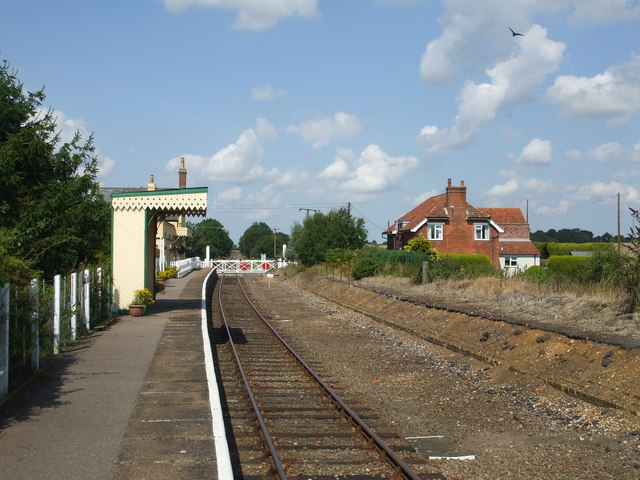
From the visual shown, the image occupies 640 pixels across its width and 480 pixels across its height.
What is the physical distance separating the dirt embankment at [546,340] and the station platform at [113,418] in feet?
18.3

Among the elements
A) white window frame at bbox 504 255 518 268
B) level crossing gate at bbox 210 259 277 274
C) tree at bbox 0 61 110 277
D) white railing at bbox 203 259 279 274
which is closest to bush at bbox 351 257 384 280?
tree at bbox 0 61 110 277

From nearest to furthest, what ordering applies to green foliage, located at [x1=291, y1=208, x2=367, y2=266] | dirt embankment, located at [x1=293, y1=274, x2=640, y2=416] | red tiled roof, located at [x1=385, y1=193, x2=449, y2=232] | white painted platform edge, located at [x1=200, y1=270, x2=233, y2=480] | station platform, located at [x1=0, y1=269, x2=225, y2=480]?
white painted platform edge, located at [x1=200, y1=270, x2=233, y2=480] → station platform, located at [x1=0, y1=269, x2=225, y2=480] → dirt embankment, located at [x1=293, y1=274, x2=640, y2=416] → green foliage, located at [x1=291, y1=208, x2=367, y2=266] → red tiled roof, located at [x1=385, y1=193, x2=449, y2=232]

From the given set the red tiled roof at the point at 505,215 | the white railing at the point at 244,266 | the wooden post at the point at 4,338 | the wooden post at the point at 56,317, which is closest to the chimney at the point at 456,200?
the red tiled roof at the point at 505,215

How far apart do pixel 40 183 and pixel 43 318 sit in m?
10.1

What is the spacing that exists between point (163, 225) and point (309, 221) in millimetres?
12411

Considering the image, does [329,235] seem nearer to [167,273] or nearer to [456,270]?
[167,273]

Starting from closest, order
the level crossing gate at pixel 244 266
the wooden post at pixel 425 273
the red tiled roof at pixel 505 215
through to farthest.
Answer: the wooden post at pixel 425 273
the red tiled roof at pixel 505 215
the level crossing gate at pixel 244 266

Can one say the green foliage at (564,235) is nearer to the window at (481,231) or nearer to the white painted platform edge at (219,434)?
the window at (481,231)

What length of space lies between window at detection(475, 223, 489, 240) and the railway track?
140 feet

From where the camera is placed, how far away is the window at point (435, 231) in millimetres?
53844

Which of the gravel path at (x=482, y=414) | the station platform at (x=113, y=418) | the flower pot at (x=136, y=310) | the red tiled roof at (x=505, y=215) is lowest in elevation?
the gravel path at (x=482, y=414)

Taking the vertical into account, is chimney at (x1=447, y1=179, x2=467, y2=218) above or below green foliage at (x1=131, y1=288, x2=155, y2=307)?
above

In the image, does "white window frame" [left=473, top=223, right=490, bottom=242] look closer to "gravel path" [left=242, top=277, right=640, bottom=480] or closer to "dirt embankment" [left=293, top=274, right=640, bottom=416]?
"dirt embankment" [left=293, top=274, right=640, bottom=416]

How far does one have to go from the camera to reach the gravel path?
7.02m
